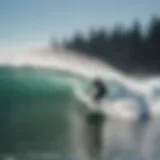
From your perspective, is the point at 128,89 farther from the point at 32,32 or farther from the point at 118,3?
the point at 32,32

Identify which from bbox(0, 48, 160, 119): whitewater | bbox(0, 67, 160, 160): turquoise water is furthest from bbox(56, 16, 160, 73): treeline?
bbox(0, 67, 160, 160): turquoise water

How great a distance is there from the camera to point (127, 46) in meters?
1.94

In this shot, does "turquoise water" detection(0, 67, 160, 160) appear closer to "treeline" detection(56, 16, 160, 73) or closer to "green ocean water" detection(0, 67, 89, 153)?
"green ocean water" detection(0, 67, 89, 153)

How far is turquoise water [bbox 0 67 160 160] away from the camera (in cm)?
190

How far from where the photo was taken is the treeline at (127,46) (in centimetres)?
192


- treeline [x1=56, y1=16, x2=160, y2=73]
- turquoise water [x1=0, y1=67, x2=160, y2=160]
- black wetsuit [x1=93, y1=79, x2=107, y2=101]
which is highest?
treeline [x1=56, y1=16, x2=160, y2=73]

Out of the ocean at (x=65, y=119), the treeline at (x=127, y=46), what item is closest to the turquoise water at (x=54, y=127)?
the ocean at (x=65, y=119)

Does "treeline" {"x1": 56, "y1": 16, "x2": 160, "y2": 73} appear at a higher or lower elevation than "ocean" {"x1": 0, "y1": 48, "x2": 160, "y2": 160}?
higher

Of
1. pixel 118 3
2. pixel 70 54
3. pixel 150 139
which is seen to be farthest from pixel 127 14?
pixel 150 139

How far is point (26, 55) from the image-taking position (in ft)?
6.28

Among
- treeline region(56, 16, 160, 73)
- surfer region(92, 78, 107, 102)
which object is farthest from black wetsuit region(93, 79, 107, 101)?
treeline region(56, 16, 160, 73)

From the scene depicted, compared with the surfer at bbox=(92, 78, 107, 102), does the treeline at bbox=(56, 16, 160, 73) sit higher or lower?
higher

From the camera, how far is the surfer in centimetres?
189

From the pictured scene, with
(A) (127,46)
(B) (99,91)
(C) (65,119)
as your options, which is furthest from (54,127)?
(A) (127,46)
